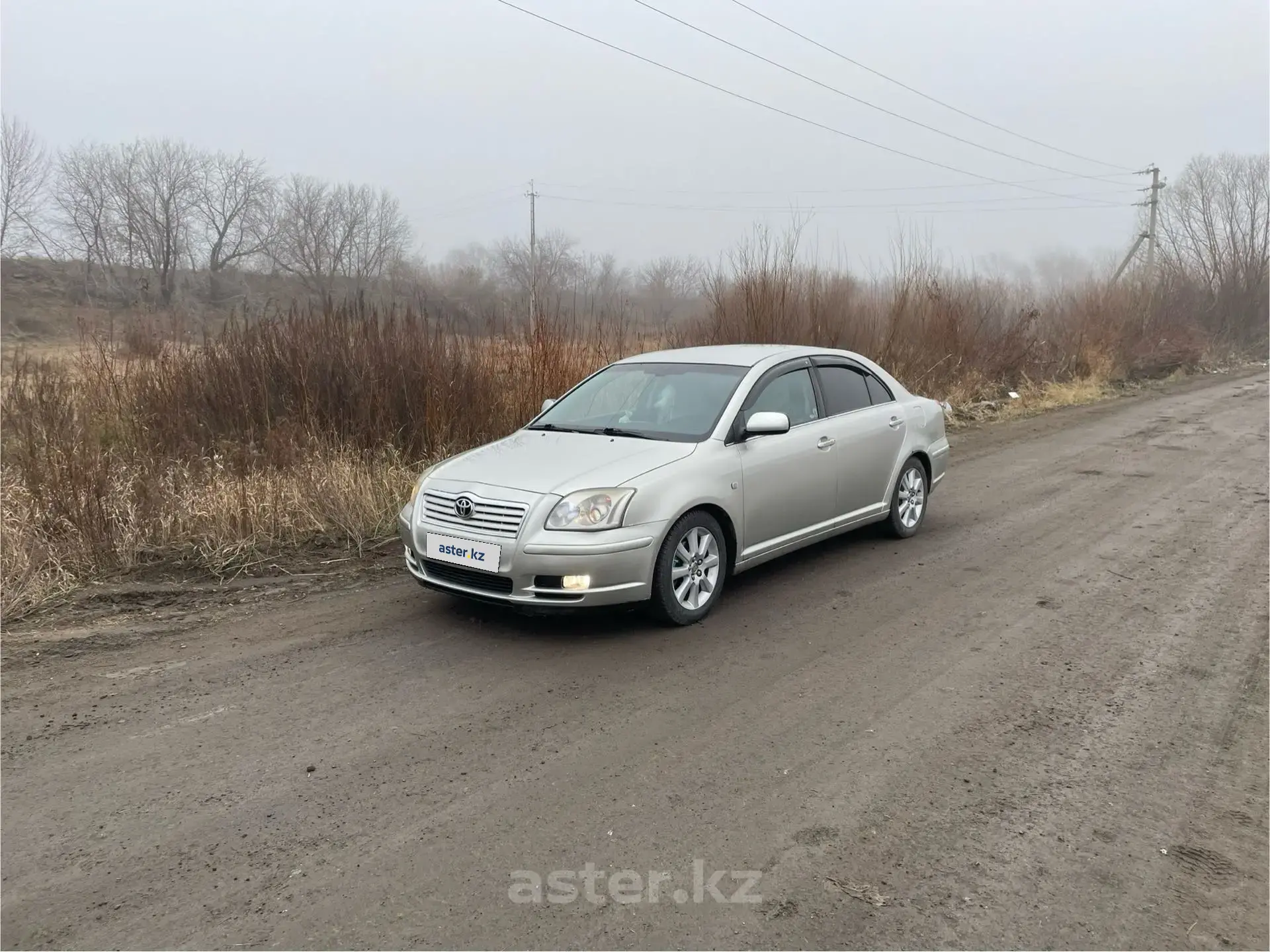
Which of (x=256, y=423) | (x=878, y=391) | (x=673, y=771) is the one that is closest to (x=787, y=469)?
(x=878, y=391)

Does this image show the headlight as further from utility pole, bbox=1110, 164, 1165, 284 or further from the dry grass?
utility pole, bbox=1110, 164, 1165, 284

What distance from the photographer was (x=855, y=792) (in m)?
3.34

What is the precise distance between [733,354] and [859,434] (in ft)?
3.59

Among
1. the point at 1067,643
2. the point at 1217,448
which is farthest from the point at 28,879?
the point at 1217,448

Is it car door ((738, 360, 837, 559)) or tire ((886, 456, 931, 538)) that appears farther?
tire ((886, 456, 931, 538))

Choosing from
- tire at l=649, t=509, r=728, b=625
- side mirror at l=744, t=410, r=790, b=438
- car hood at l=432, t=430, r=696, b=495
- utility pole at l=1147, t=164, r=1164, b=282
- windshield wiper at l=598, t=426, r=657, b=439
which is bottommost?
tire at l=649, t=509, r=728, b=625

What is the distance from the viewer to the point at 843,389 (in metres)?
6.65

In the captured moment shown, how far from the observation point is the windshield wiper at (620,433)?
5.59 meters

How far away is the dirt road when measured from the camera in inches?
106

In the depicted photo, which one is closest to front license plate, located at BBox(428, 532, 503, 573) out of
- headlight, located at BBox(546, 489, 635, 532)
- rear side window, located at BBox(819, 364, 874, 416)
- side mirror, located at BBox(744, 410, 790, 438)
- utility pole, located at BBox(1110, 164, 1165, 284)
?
headlight, located at BBox(546, 489, 635, 532)

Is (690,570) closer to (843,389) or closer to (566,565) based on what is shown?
(566,565)

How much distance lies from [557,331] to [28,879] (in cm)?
763

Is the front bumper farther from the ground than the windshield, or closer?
closer

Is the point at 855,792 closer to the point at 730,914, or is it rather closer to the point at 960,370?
the point at 730,914
